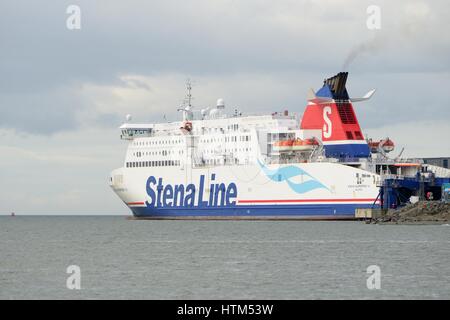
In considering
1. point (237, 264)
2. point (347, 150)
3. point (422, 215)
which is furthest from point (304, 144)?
point (237, 264)

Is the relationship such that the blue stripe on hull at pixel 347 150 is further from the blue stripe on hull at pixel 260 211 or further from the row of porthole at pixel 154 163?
the row of porthole at pixel 154 163

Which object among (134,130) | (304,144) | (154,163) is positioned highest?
(134,130)

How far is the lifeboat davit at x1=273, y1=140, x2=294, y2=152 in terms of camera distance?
6856 centimetres

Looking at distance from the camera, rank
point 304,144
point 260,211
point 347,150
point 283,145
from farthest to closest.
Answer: point 260,211, point 283,145, point 304,144, point 347,150

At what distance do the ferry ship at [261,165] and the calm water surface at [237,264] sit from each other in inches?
228

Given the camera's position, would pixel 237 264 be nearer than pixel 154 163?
Yes

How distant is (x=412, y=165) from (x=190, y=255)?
28.2m

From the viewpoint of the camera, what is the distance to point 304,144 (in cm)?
6806

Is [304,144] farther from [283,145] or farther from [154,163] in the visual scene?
[154,163]

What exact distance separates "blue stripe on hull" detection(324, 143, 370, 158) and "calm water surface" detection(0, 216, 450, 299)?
8265 millimetres

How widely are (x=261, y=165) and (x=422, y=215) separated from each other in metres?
11.9

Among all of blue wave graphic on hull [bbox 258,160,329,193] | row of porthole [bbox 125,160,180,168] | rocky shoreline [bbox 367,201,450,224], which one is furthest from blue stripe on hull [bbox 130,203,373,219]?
row of porthole [bbox 125,160,180,168]

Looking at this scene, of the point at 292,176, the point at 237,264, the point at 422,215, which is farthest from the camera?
the point at 292,176
